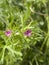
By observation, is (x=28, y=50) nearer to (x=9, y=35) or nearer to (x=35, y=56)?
(x=35, y=56)

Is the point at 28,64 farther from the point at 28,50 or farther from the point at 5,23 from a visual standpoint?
the point at 5,23

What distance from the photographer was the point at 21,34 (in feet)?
4.38

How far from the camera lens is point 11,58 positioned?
140cm

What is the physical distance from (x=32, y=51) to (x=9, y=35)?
1.22 ft

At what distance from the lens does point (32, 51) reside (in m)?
1.65

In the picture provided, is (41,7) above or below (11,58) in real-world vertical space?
above

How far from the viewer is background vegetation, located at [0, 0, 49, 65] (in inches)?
52.7

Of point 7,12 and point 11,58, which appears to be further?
point 7,12

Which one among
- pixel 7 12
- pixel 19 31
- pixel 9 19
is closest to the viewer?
pixel 19 31

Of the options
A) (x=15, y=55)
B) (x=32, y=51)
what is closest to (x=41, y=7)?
(x=32, y=51)

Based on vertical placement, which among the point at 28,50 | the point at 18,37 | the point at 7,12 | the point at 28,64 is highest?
the point at 7,12

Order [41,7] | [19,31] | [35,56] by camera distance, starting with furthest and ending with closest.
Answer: [41,7], [35,56], [19,31]

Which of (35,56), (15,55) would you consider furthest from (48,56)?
(15,55)

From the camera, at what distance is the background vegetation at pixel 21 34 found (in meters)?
1.34
